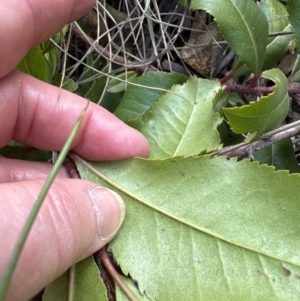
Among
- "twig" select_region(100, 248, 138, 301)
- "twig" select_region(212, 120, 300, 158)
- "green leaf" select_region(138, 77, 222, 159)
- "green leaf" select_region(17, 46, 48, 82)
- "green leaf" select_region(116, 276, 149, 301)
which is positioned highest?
"green leaf" select_region(17, 46, 48, 82)

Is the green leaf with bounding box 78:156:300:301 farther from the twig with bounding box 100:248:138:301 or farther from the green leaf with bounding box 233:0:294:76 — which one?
the green leaf with bounding box 233:0:294:76

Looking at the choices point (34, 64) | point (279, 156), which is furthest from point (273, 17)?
point (34, 64)

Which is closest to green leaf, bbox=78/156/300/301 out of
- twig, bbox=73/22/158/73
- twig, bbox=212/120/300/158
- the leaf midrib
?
the leaf midrib

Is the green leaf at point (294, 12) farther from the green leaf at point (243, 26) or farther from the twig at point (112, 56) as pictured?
the twig at point (112, 56)

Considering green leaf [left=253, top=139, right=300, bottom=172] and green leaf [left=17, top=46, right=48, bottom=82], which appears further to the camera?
green leaf [left=253, top=139, right=300, bottom=172]

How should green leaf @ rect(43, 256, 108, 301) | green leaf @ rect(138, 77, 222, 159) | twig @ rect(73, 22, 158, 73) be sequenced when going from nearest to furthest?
1. green leaf @ rect(43, 256, 108, 301)
2. green leaf @ rect(138, 77, 222, 159)
3. twig @ rect(73, 22, 158, 73)

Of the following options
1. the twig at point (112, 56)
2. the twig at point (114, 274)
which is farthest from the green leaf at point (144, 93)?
the twig at point (114, 274)

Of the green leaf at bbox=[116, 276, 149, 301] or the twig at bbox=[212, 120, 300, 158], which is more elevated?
the twig at bbox=[212, 120, 300, 158]

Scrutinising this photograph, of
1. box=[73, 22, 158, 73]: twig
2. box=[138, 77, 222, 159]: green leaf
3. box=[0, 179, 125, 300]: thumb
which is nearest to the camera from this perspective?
box=[0, 179, 125, 300]: thumb
